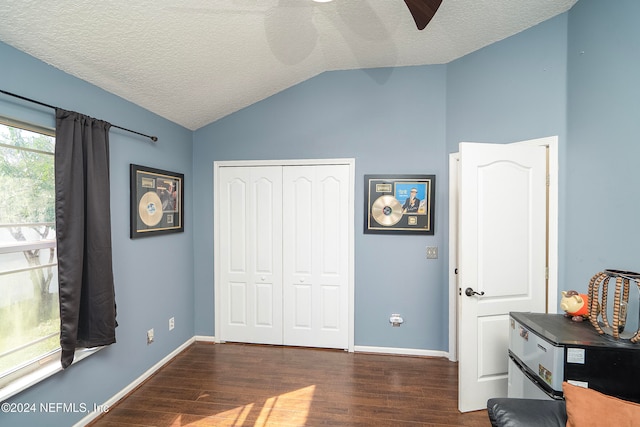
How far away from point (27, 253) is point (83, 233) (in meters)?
0.28

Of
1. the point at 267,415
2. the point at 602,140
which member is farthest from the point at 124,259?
the point at 602,140

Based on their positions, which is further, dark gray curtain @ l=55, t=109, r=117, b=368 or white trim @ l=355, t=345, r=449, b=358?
white trim @ l=355, t=345, r=449, b=358

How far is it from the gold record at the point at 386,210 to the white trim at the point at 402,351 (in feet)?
4.27

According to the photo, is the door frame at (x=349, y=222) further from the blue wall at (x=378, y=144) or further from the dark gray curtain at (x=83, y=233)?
the dark gray curtain at (x=83, y=233)

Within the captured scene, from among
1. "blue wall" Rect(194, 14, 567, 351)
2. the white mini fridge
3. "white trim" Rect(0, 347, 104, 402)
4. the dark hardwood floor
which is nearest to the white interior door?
the dark hardwood floor

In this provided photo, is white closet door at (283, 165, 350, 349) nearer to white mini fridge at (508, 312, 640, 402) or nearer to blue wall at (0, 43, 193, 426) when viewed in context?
blue wall at (0, 43, 193, 426)

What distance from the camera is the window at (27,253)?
166cm

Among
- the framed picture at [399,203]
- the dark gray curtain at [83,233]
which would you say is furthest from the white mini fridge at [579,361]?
the dark gray curtain at [83,233]

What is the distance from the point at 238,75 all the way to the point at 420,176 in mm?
1956

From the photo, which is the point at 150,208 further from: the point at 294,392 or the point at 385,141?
the point at 385,141

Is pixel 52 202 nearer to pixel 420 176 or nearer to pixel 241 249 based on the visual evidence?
pixel 241 249

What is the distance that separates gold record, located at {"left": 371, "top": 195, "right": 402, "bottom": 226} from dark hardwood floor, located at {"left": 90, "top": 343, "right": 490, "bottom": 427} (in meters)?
1.40

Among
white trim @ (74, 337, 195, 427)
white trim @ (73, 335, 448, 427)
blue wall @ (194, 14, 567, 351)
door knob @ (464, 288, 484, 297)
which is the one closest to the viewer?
white trim @ (74, 337, 195, 427)

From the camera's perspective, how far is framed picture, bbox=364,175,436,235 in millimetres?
3059
